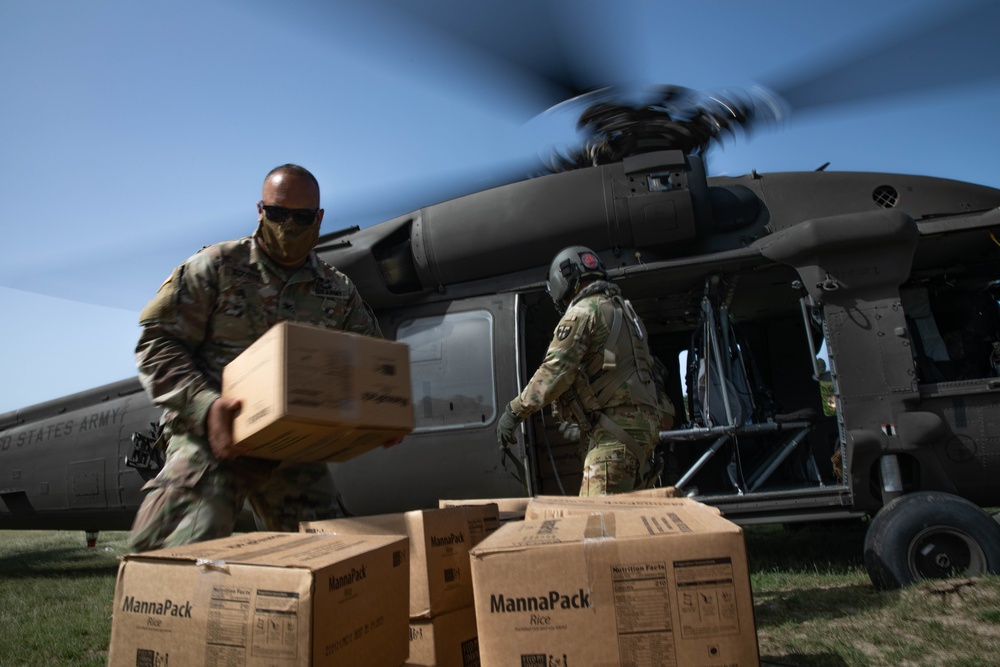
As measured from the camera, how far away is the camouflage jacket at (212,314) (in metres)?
2.22

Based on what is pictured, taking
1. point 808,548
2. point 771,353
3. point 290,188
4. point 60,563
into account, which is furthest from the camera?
point 60,563

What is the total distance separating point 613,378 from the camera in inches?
141

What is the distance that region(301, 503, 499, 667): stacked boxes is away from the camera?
1821 mm

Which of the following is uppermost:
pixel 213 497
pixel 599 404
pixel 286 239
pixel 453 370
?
pixel 286 239

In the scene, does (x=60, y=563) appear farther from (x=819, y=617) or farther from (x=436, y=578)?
(x=819, y=617)

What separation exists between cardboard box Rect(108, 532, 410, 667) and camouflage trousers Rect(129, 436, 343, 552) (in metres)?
0.49

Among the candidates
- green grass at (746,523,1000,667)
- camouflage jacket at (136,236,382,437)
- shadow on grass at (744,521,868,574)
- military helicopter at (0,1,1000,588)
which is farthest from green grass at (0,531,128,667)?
shadow on grass at (744,521,868,574)

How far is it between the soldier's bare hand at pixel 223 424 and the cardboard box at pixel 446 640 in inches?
28.3

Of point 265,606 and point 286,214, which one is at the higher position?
point 286,214

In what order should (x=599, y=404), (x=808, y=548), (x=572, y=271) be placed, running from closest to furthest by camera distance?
(x=599, y=404) → (x=572, y=271) → (x=808, y=548)

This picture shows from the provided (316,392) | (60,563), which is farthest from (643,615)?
(60,563)

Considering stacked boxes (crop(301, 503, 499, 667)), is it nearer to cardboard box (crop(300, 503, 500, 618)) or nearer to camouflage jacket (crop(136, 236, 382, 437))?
cardboard box (crop(300, 503, 500, 618))

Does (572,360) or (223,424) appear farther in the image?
(572,360)

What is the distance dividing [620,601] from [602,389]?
217 cm
